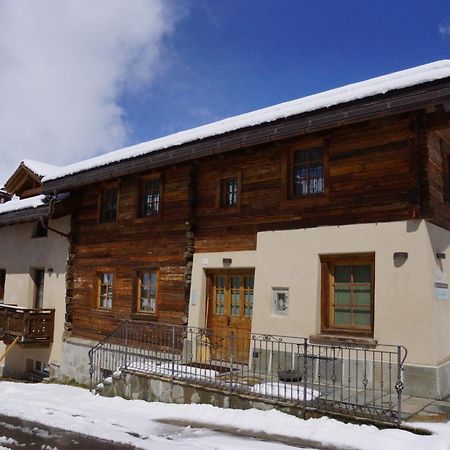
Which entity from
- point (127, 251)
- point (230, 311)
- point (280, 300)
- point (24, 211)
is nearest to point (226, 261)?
point (230, 311)

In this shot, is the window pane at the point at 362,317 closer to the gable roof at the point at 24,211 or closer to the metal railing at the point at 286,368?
the metal railing at the point at 286,368

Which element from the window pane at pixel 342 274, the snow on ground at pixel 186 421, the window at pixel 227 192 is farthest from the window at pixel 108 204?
the window pane at pixel 342 274

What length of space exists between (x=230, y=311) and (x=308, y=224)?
10.4 ft

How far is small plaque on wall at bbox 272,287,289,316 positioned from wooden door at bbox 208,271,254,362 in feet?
3.78

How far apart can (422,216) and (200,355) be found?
6193 mm

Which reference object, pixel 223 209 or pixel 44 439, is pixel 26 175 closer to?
pixel 223 209

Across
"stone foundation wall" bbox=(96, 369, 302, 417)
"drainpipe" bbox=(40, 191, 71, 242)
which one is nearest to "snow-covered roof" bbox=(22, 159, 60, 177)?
"drainpipe" bbox=(40, 191, 71, 242)

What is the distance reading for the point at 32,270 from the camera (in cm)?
1986

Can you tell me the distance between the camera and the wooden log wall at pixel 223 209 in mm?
10109

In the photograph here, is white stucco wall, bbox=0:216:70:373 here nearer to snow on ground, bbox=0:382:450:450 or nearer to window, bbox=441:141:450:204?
snow on ground, bbox=0:382:450:450

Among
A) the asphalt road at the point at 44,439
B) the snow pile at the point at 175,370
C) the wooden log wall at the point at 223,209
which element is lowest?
the asphalt road at the point at 44,439

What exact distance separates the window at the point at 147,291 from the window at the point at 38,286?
6.44 meters

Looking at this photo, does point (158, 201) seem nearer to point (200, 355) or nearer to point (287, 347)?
point (200, 355)

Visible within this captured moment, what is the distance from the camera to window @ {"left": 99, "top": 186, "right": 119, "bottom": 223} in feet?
53.8
